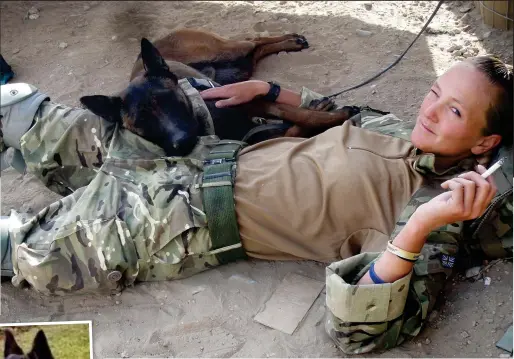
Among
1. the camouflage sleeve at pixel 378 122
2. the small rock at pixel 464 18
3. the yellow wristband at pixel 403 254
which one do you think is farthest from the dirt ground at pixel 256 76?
the camouflage sleeve at pixel 378 122

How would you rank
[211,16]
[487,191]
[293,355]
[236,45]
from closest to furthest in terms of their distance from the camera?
[487,191], [293,355], [236,45], [211,16]

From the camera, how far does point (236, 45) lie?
160 inches

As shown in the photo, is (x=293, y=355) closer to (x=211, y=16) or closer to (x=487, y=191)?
(x=487, y=191)

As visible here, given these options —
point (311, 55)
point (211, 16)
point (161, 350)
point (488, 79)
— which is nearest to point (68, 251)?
point (161, 350)

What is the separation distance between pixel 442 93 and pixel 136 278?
1.38 metres

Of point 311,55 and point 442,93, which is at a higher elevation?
point 442,93

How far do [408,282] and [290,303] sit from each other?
55 centimetres

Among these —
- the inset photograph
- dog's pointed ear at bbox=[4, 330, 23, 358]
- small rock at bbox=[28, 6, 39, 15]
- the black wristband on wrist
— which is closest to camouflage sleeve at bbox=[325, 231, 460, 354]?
the inset photograph

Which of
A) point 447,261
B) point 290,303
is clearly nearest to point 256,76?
point 290,303

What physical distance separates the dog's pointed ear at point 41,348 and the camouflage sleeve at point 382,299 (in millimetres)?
921

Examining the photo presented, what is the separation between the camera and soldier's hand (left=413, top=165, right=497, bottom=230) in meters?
1.95

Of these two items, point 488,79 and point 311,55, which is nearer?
point 488,79

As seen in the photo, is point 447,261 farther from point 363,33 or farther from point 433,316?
point 363,33

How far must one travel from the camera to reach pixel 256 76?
4020 mm
